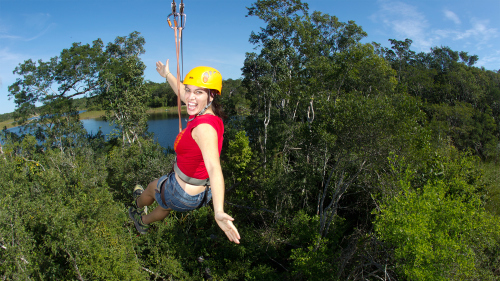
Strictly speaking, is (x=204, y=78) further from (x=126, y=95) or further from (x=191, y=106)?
(x=126, y=95)

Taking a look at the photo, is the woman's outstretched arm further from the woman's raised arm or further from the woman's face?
the woman's raised arm

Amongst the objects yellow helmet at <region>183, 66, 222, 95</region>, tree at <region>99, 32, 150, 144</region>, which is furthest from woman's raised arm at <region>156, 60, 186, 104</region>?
tree at <region>99, 32, 150, 144</region>

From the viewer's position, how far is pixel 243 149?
1984 cm

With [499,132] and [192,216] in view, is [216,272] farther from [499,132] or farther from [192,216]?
[499,132]

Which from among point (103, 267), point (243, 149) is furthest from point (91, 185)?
point (243, 149)

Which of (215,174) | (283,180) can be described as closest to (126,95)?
(283,180)

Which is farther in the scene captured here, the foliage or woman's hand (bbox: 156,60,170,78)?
the foliage

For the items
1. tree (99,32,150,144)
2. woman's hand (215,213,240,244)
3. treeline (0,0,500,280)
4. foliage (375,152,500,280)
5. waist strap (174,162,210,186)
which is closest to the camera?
woman's hand (215,213,240,244)

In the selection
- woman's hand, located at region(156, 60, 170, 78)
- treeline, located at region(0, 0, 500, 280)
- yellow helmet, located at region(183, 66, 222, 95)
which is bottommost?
treeline, located at region(0, 0, 500, 280)

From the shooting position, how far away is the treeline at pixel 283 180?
10.2 m

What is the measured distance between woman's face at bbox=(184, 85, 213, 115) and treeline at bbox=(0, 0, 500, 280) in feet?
18.2

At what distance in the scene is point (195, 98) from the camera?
8.70ft

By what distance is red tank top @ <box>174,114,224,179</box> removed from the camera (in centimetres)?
238

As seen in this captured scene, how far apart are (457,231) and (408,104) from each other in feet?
15.8
